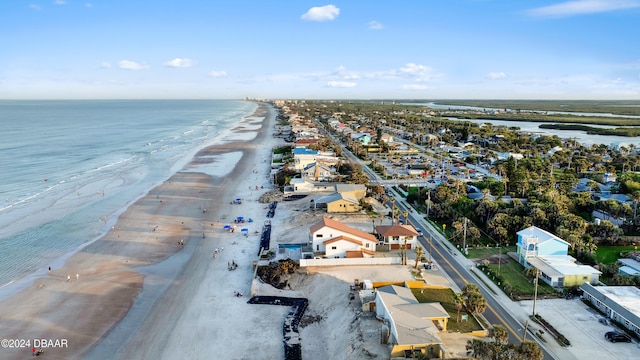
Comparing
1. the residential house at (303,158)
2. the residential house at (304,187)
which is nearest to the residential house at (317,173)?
the residential house at (304,187)

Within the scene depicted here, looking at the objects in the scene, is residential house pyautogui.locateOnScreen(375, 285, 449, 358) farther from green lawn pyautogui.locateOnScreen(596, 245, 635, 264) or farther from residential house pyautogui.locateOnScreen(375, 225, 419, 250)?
green lawn pyautogui.locateOnScreen(596, 245, 635, 264)

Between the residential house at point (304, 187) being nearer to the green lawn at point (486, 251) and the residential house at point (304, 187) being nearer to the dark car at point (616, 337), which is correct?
the green lawn at point (486, 251)

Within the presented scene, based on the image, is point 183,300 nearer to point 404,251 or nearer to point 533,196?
point 404,251

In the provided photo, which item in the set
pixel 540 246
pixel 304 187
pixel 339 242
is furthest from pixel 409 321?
pixel 304 187

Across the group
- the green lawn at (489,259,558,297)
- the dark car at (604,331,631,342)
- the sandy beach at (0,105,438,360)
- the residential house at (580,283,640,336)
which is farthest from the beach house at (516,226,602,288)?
the sandy beach at (0,105,438,360)

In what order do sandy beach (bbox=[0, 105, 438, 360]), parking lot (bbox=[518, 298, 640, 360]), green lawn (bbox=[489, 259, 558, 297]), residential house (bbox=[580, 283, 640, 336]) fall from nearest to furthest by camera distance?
parking lot (bbox=[518, 298, 640, 360])
sandy beach (bbox=[0, 105, 438, 360])
residential house (bbox=[580, 283, 640, 336])
green lawn (bbox=[489, 259, 558, 297])

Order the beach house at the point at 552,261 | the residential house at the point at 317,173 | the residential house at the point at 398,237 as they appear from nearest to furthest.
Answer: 1. the beach house at the point at 552,261
2. the residential house at the point at 398,237
3. the residential house at the point at 317,173
